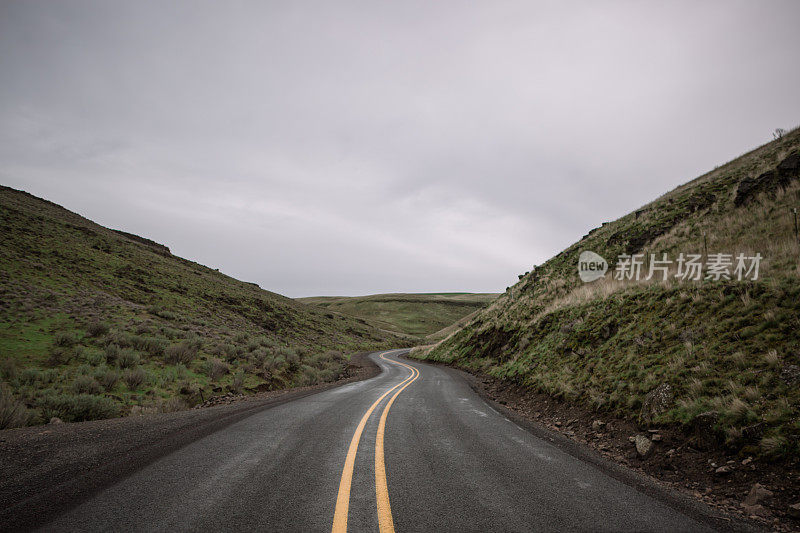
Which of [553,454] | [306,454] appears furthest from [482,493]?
[306,454]

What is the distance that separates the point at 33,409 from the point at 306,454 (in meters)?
8.61

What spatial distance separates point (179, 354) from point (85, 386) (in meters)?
5.14

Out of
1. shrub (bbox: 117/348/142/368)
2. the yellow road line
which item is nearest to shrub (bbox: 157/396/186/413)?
shrub (bbox: 117/348/142/368)

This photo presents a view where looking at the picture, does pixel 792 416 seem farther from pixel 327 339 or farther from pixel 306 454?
pixel 327 339

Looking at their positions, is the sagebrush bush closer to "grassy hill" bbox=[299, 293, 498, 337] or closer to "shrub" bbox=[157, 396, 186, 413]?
"shrub" bbox=[157, 396, 186, 413]

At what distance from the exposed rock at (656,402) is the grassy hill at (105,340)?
13664 millimetres

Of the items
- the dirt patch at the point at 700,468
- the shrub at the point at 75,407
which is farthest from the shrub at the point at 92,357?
the dirt patch at the point at 700,468

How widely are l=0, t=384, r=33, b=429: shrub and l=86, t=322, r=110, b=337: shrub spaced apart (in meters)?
8.28

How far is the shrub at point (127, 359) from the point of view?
13.0 meters

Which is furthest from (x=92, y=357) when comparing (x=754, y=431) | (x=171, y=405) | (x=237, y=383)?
(x=754, y=431)

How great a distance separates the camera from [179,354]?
50.4ft

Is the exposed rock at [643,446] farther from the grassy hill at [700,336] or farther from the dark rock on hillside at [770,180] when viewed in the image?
the dark rock on hillside at [770,180]

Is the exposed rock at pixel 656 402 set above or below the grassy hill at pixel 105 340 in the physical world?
above

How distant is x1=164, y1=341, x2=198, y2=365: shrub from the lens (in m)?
15.0
